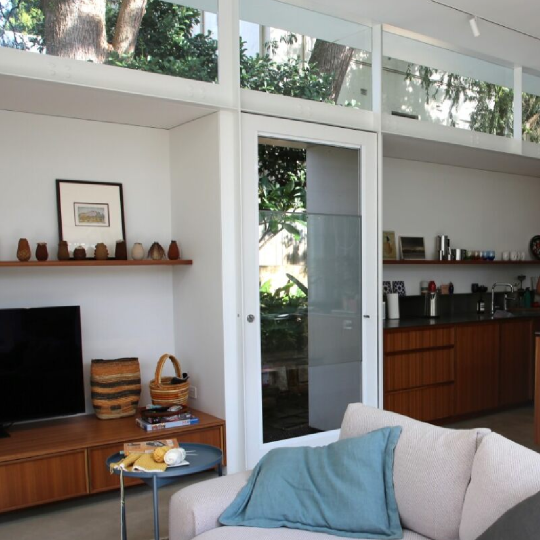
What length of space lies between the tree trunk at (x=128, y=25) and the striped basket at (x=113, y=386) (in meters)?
1.91

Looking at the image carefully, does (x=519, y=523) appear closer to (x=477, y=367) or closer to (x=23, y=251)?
(x=23, y=251)

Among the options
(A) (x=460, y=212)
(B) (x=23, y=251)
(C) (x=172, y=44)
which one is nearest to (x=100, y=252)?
(B) (x=23, y=251)

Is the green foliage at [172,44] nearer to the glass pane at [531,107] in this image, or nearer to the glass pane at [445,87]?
the glass pane at [445,87]

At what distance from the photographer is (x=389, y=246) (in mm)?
5656

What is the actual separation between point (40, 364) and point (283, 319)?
5.14ft

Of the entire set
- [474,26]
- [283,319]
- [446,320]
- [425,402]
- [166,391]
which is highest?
[474,26]

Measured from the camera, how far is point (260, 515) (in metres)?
2.30

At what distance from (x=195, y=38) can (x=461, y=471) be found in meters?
2.95

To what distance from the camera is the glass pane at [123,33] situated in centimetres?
334

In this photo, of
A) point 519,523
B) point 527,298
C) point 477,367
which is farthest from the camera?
point 527,298

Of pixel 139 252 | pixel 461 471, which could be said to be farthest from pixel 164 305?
pixel 461 471

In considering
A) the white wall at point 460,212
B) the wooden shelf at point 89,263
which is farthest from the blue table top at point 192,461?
the white wall at point 460,212

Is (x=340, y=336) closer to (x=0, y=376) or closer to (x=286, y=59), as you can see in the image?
(x=286, y=59)

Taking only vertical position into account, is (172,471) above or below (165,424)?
above
